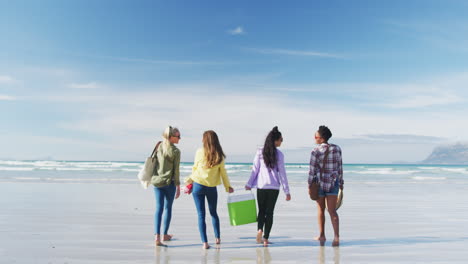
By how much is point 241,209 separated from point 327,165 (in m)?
1.41

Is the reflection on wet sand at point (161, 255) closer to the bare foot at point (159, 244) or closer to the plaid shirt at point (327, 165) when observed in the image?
the bare foot at point (159, 244)

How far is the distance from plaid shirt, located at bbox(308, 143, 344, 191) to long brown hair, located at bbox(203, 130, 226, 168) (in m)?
1.40

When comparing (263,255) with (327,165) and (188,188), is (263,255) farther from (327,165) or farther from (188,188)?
(327,165)

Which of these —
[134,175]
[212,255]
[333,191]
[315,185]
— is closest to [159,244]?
[212,255]

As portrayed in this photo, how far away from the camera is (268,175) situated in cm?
552

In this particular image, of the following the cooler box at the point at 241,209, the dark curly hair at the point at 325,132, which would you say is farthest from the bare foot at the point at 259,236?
the dark curly hair at the point at 325,132

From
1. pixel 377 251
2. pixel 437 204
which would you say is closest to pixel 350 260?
pixel 377 251

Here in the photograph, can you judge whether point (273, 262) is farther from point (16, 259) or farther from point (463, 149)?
point (463, 149)

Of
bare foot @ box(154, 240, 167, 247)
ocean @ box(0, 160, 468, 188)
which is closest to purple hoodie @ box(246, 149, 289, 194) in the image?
bare foot @ box(154, 240, 167, 247)

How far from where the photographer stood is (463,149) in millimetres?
112188

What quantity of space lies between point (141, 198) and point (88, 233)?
5208 millimetres

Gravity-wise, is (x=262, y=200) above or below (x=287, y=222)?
above

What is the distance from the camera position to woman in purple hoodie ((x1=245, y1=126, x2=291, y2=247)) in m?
5.52

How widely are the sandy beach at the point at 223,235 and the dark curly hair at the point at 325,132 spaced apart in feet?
5.32
